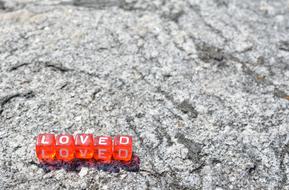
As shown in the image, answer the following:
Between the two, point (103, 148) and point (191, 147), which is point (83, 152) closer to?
point (103, 148)

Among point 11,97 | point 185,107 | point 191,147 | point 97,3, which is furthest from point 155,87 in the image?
point 97,3

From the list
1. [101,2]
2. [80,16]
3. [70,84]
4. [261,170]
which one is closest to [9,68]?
[70,84]

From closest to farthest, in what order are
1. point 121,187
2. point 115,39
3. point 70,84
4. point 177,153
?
1. point 121,187
2. point 177,153
3. point 70,84
4. point 115,39

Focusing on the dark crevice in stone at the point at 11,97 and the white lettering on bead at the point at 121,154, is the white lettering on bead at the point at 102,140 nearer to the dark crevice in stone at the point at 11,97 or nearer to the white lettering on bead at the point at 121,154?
the white lettering on bead at the point at 121,154

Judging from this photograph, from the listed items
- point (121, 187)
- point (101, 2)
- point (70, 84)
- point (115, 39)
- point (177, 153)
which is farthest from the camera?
point (101, 2)

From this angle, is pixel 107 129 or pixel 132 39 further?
pixel 132 39

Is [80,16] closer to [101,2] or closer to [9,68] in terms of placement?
[101,2]
